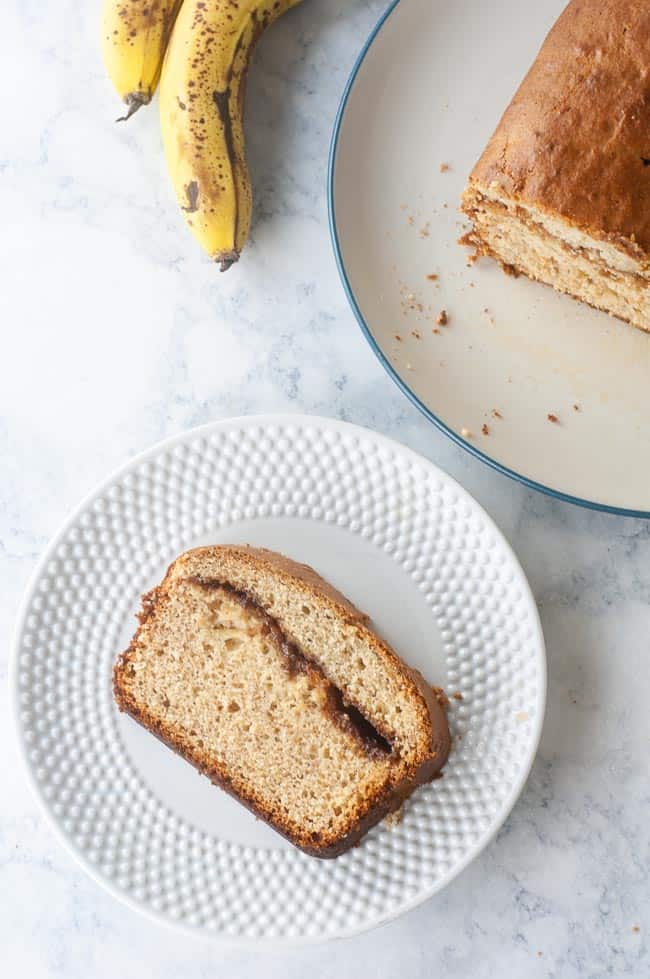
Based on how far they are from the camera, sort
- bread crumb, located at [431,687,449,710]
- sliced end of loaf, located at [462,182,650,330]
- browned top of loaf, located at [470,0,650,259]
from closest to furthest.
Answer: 1. browned top of loaf, located at [470,0,650,259]
2. sliced end of loaf, located at [462,182,650,330]
3. bread crumb, located at [431,687,449,710]

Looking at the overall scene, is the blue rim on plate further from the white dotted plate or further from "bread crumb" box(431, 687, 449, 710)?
"bread crumb" box(431, 687, 449, 710)

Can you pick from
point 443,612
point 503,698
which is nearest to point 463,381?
point 443,612

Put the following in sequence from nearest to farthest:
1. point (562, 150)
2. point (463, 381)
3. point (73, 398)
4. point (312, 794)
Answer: point (562, 150), point (312, 794), point (463, 381), point (73, 398)

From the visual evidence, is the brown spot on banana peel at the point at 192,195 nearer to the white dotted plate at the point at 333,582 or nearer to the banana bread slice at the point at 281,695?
the white dotted plate at the point at 333,582

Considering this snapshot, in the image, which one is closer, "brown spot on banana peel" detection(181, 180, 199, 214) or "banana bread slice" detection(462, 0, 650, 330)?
"banana bread slice" detection(462, 0, 650, 330)

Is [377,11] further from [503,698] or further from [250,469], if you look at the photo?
[503,698]

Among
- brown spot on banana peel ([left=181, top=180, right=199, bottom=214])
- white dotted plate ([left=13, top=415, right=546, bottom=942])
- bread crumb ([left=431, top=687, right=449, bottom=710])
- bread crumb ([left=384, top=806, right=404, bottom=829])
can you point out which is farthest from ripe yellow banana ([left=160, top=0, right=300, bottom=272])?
bread crumb ([left=384, top=806, right=404, bottom=829])

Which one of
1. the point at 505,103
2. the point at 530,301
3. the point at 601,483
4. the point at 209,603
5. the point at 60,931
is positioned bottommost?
the point at 60,931
